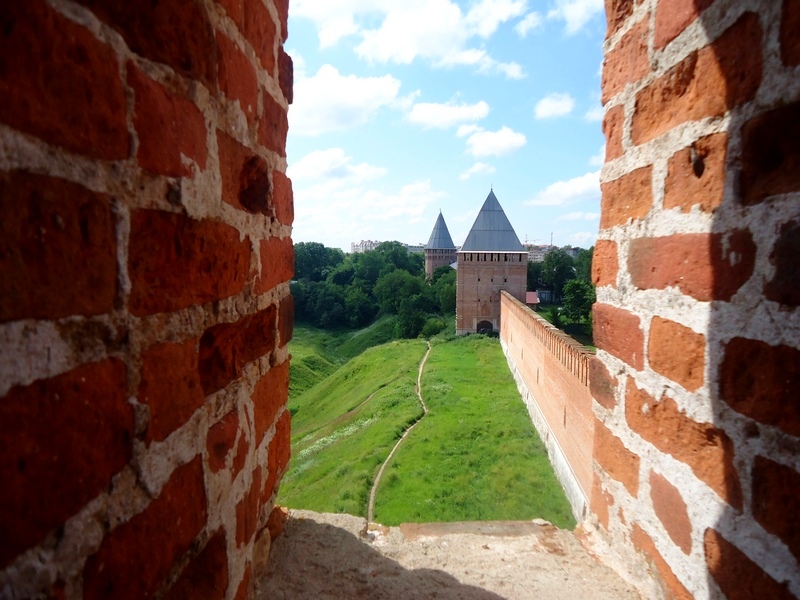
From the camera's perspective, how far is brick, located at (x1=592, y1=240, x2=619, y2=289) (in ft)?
6.06

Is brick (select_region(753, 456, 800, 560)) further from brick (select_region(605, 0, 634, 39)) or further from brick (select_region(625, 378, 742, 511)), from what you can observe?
brick (select_region(605, 0, 634, 39))

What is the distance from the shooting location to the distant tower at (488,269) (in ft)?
90.1

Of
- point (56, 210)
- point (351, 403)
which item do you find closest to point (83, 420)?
point (56, 210)

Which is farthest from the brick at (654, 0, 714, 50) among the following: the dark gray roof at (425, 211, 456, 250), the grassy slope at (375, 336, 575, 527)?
the dark gray roof at (425, 211, 456, 250)

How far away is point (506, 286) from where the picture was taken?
90.3 feet

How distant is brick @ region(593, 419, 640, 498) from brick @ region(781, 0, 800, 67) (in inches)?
48.5

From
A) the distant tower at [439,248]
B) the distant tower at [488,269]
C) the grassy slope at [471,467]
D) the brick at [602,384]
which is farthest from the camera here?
the distant tower at [439,248]

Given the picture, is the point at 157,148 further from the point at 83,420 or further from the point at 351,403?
the point at 351,403

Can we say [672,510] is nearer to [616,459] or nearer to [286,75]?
[616,459]

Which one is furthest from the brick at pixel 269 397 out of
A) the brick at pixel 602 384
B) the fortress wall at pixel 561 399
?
the fortress wall at pixel 561 399

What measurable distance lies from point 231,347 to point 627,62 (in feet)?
5.41

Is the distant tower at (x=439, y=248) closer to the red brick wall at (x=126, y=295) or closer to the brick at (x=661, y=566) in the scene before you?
the brick at (x=661, y=566)

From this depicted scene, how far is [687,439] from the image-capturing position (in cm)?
140

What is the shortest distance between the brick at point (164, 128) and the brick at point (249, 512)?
35.1 inches
